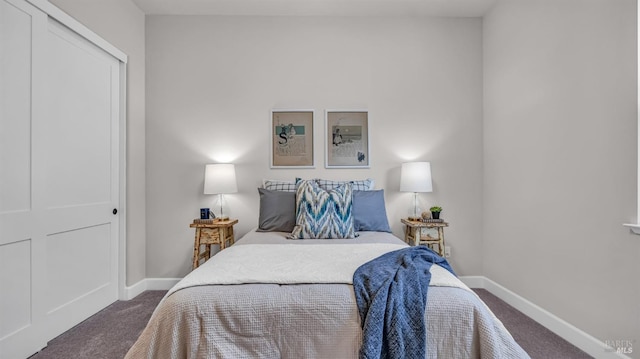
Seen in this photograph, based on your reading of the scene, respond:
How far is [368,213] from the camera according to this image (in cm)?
269

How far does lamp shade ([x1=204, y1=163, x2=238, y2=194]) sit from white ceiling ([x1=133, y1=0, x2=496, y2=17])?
5.31 ft

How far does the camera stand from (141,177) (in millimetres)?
3117

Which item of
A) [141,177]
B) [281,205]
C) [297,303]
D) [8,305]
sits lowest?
[8,305]

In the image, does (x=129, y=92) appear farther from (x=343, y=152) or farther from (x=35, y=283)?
(x=343, y=152)

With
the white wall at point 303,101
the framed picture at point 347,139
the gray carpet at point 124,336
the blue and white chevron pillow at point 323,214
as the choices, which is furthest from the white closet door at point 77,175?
the framed picture at point 347,139

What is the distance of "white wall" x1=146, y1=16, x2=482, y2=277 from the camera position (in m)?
3.20

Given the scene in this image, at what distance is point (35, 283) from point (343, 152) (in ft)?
8.75

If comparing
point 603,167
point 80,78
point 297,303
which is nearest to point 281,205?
point 297,303

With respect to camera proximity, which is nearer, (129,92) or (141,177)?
(129,92)

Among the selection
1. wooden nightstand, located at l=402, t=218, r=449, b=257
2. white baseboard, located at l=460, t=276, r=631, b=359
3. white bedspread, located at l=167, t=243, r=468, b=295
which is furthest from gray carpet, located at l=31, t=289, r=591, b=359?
white bedspread, located at l=167, t=243, r=468, b=295

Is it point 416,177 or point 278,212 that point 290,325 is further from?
point 416,177

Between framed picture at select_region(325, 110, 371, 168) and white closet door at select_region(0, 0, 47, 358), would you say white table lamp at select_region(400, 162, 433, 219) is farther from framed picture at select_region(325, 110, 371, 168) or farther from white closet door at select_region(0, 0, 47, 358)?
white closet door at select_region(0, 0, 47, 358)

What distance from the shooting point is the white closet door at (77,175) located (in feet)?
7.01

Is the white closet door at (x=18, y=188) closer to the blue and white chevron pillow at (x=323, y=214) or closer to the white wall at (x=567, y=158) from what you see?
the blue and white chevron pillow at (x=323, y=214)
